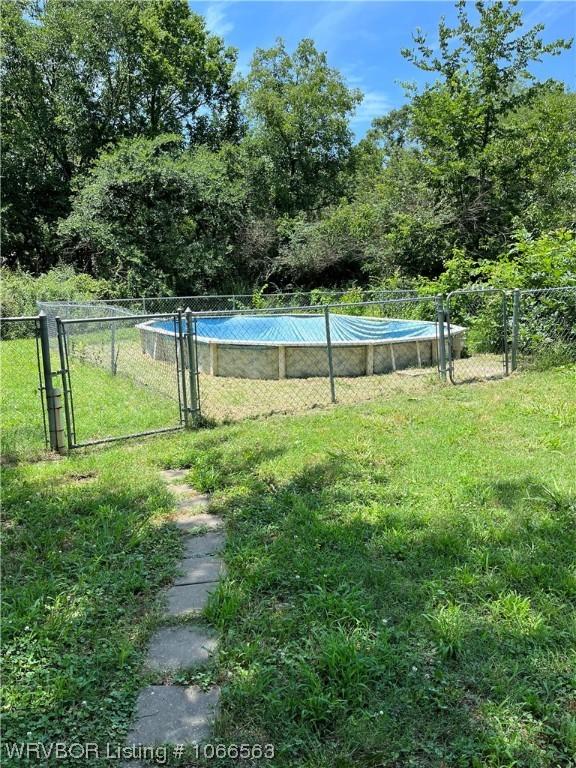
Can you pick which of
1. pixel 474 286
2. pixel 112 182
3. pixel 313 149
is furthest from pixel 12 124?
pixel 474 286

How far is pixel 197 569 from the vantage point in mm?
3090

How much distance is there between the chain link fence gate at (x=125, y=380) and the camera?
18.5 ft

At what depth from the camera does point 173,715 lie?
201 cm

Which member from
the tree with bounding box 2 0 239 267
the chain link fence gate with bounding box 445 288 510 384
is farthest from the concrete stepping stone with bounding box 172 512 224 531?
the tree with bounding box 2 0 239 267

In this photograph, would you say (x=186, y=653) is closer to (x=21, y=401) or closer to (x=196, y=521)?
(x=196, y=521)

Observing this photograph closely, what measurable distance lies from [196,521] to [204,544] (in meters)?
0.37

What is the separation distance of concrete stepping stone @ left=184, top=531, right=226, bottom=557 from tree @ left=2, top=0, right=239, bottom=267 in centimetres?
2177

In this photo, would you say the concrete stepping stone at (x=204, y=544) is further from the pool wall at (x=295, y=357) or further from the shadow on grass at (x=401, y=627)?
the pool wall at (x=295, y=357)

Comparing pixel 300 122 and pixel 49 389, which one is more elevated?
pixel 300 122

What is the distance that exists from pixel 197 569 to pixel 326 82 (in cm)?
2708

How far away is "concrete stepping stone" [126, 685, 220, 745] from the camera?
6.26 ft

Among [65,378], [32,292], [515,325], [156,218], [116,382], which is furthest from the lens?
[156,218]

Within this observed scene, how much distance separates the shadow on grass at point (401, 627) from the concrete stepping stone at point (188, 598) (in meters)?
0.10

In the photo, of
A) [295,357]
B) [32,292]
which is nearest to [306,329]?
[295,357]
